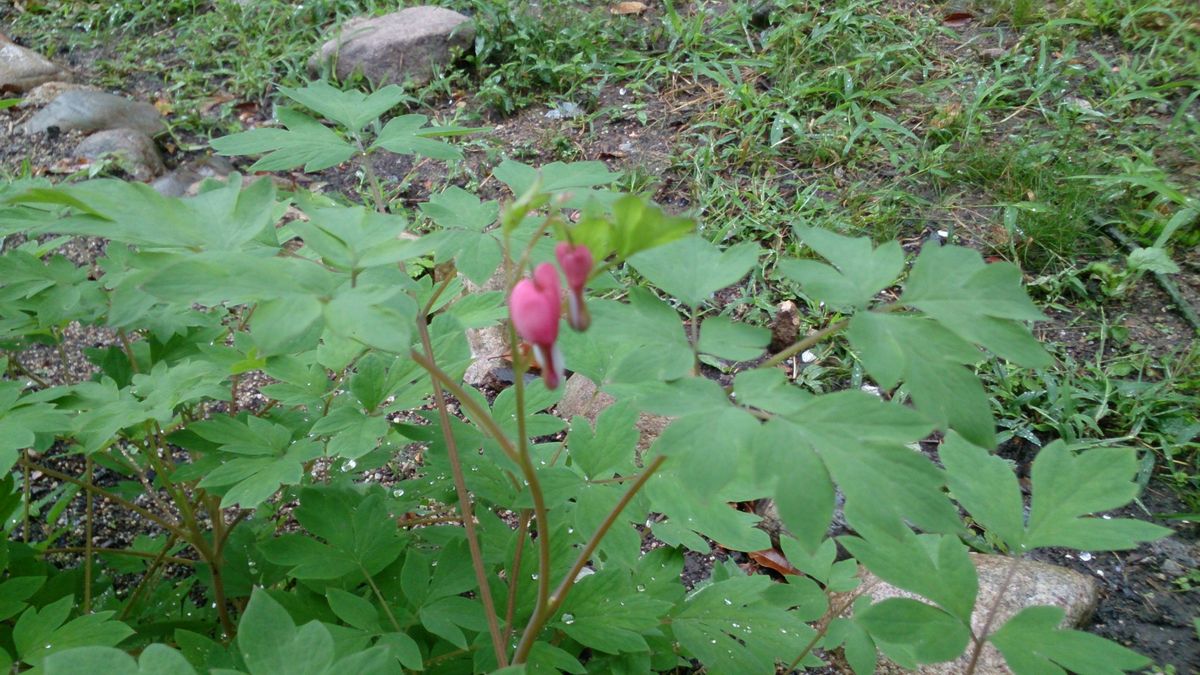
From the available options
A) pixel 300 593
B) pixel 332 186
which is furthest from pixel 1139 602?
pixel 332 186

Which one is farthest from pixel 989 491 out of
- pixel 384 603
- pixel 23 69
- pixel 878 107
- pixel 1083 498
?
pixel 23 69

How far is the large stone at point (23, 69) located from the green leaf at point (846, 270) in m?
4.67

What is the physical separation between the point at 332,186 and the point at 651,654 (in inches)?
113

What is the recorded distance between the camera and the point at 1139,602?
6.54ft

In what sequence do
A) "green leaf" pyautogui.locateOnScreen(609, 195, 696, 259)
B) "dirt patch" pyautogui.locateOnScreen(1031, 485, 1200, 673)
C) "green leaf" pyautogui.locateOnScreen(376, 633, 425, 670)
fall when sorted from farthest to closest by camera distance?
"dirt patch" pyautogui.locateOnScreen(1031, 485, 1200, 673) < "green leaf" pyautogui.locateOnScreen(376, 633, 425, 670) < "green leaf" pyautogui.locateOnScreen(609, 195, 696, 259)

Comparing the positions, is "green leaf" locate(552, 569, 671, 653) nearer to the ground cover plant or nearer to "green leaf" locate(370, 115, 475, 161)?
the ground cover plant

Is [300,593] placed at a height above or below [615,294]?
above

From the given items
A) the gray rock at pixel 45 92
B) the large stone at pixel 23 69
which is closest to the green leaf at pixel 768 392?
the gray rock at pixel 45 92

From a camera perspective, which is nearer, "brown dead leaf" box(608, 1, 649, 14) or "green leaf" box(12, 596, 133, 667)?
"green leaf" box(12, 596, 133, 667)

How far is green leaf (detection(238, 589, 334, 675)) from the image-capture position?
3.12ft

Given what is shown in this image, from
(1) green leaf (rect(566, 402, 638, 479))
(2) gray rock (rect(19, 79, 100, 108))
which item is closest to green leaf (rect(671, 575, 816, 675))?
(1) green leaf (rect(566, 402, 638, 479))

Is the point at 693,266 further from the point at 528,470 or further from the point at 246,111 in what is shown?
the point at 246,111

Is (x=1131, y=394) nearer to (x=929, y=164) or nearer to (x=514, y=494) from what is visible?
(x=929, y=164)

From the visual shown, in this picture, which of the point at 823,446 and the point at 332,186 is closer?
the point at 823,446
